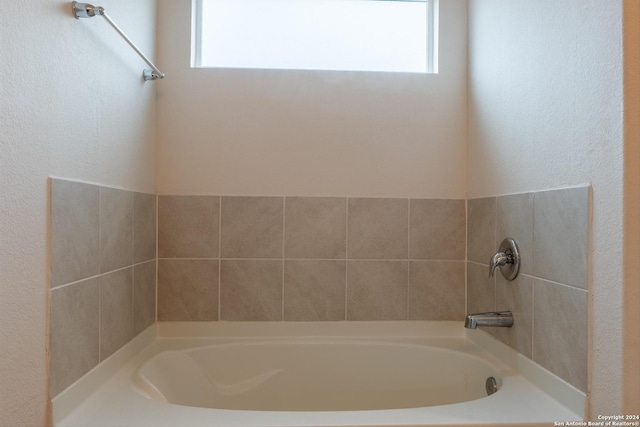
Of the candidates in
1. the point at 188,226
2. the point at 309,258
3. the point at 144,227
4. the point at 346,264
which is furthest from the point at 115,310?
the point at 346,264

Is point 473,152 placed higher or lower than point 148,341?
higher

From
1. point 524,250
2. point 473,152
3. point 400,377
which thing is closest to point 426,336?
point 400,377

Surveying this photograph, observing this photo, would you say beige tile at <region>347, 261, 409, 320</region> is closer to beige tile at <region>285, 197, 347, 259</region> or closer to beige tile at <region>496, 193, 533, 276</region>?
beige tile at <region>285, 197, 347, 259</region>

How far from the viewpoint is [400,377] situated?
A: 5.98 feet

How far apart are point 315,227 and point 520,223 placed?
81 cm

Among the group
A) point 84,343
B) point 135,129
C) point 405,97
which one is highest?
point 405,97

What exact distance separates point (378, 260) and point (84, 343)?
3.78 ft

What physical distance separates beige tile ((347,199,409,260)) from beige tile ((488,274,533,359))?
0.46 meters

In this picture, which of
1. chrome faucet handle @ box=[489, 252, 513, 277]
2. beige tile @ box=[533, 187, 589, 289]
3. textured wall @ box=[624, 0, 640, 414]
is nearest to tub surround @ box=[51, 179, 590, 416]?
chrome faucet handle @ box=[489, 252, 513, 277]

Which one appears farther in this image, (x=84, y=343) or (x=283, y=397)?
(x=283, y=397)

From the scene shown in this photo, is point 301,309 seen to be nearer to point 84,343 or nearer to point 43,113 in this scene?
point 84,343

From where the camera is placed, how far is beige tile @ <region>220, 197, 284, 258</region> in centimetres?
192

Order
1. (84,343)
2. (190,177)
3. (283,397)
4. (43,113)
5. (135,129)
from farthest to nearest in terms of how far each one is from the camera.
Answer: (190,177), (283,397), (135,129), (84,343), (43,113)

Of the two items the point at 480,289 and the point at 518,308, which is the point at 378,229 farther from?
the point at 518,308
